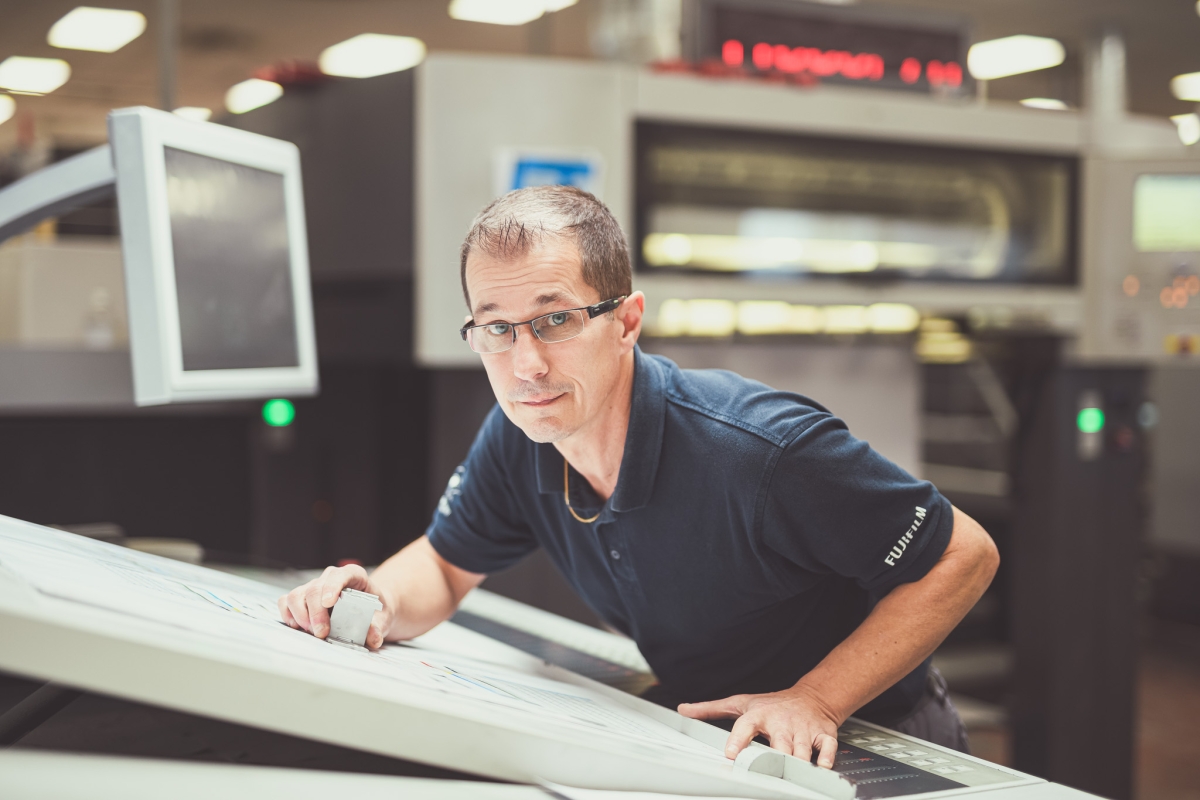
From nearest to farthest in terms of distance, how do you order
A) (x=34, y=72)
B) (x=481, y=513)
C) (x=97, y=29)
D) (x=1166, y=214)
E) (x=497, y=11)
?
(x=481, y=513)
(x=1166, y=214)
(x=497, y=11)
(x=97, y=29)
(x=34, y=72)

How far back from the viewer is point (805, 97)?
2.73 m

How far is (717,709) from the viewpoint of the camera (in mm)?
1167

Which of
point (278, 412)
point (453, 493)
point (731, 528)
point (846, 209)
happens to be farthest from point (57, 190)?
point (846, 209)

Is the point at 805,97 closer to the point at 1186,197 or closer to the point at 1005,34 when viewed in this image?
the point at 1186,197

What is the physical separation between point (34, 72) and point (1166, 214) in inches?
302

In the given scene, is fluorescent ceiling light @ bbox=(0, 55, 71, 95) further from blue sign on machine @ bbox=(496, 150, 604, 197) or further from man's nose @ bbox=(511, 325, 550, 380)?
man's nose @ bbox=(511, 325, 550, 380)

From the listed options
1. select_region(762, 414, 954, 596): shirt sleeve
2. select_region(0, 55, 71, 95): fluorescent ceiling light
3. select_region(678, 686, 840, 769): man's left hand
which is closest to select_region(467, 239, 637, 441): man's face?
select_region(762, 414, 954, 596): shirt sleeve

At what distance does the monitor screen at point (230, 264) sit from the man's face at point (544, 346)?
47 cm

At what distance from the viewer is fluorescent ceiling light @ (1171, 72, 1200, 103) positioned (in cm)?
896

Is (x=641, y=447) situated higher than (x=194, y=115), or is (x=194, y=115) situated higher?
(x=194, y=115)

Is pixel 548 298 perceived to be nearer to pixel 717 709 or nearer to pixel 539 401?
pixel 539 401

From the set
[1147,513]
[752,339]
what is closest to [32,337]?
[752,339]

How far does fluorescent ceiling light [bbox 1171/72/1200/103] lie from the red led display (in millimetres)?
7315

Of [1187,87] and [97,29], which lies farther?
[1187,87]
